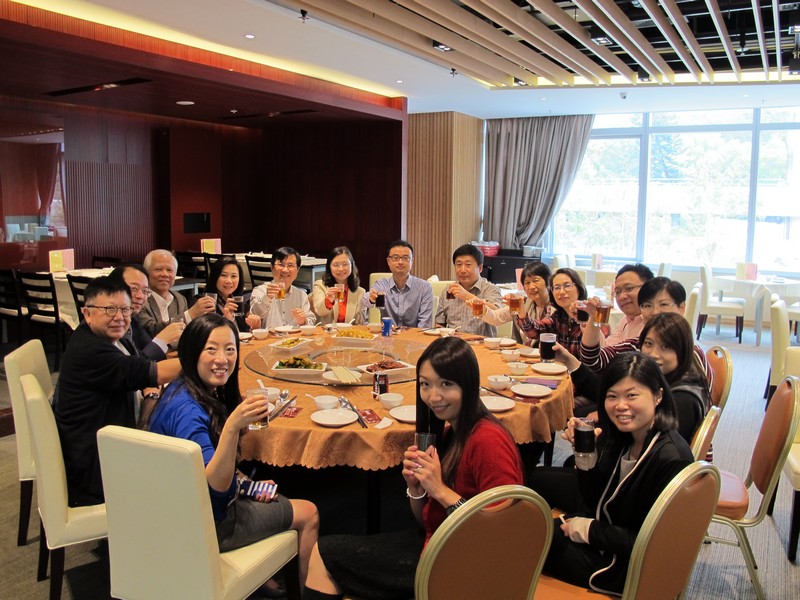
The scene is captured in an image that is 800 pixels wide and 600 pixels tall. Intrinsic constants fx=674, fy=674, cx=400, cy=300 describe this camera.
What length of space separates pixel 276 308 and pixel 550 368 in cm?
210

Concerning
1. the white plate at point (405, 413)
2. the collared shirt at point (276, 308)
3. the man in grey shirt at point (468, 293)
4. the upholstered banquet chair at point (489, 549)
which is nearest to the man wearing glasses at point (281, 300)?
the collared shirt at point (276, 308)

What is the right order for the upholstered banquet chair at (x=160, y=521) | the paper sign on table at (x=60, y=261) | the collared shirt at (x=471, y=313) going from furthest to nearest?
the paper sign on table at (x=60, y=261), the collared shirt at (x=471, y=313), the upholstered banquet chair at (x=160, y=521)

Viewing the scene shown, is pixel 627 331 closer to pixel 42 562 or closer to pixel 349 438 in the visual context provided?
pixel 349 438

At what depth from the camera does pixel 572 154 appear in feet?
34.0

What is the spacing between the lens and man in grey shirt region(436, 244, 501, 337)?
178 inches

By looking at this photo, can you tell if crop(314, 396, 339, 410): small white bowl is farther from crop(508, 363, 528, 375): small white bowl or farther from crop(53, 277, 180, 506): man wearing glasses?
crop(508, 363, 528, 375): small white bowl

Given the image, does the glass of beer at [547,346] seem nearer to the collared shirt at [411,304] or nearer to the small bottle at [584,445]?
the small bottle at [584,445]

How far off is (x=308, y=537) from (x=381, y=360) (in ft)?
4.24

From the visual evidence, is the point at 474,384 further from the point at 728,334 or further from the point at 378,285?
the point at 728,334

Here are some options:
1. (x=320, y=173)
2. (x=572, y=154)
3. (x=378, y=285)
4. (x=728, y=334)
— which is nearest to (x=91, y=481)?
(x=378, y=285)

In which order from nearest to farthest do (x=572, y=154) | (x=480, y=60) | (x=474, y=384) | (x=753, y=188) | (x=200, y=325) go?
(x=474, y=384) < (x=200, y=325) < (x=480, y=60) < (x=753, y=188) < (x=572, y=154)

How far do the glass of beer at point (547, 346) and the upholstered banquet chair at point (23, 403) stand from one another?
2175 millimetres

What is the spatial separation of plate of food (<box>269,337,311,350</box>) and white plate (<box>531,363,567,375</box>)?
1.28 metres

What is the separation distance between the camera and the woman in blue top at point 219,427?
2.05m
